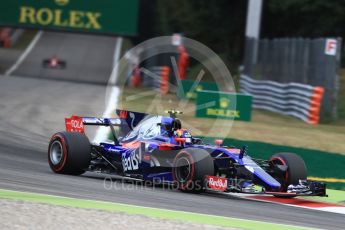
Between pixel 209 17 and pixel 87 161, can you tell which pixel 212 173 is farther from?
pixel 209 17

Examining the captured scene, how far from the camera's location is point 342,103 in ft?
95.1

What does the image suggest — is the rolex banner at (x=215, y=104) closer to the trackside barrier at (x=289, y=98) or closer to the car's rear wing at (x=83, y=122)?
the trackside barrier at (x=289, y=98)

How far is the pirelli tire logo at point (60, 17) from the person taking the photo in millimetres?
40625

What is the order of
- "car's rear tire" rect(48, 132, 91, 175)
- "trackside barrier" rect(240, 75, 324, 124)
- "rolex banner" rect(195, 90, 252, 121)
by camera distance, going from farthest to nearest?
1. "trackside barrier" rect(240, 75, 324, 124)
2. "rolex banner" rect(195, 90, 252, 121)
3. "car's rear tire" rect(48, 132, 91, 175)

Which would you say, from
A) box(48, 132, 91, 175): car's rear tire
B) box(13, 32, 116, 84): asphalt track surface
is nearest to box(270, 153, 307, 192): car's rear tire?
box(48, 132, 91, 175): car's rear tire

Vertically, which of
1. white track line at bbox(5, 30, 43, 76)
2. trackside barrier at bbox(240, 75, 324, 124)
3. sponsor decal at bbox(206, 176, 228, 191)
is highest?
white track line at bbox(5, 30, 43, 76)

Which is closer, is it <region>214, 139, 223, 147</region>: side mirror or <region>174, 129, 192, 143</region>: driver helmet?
<region>214, 139, 223, 147</region>: side mirror

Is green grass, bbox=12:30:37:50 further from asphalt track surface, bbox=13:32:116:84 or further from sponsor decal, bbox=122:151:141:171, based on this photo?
sponsor decal, bbox=122:151:141:171

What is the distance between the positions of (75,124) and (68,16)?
1093 inches

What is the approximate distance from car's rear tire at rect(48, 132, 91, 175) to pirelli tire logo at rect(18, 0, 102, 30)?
28194 mm

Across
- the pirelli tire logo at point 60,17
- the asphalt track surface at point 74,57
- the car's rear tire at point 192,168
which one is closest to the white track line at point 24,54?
the asphalt track surface at point 74,57

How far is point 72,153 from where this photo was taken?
12797 millimetres

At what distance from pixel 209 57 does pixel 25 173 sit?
3031mm

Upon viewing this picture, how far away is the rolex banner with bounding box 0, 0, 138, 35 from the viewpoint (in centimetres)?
4059
